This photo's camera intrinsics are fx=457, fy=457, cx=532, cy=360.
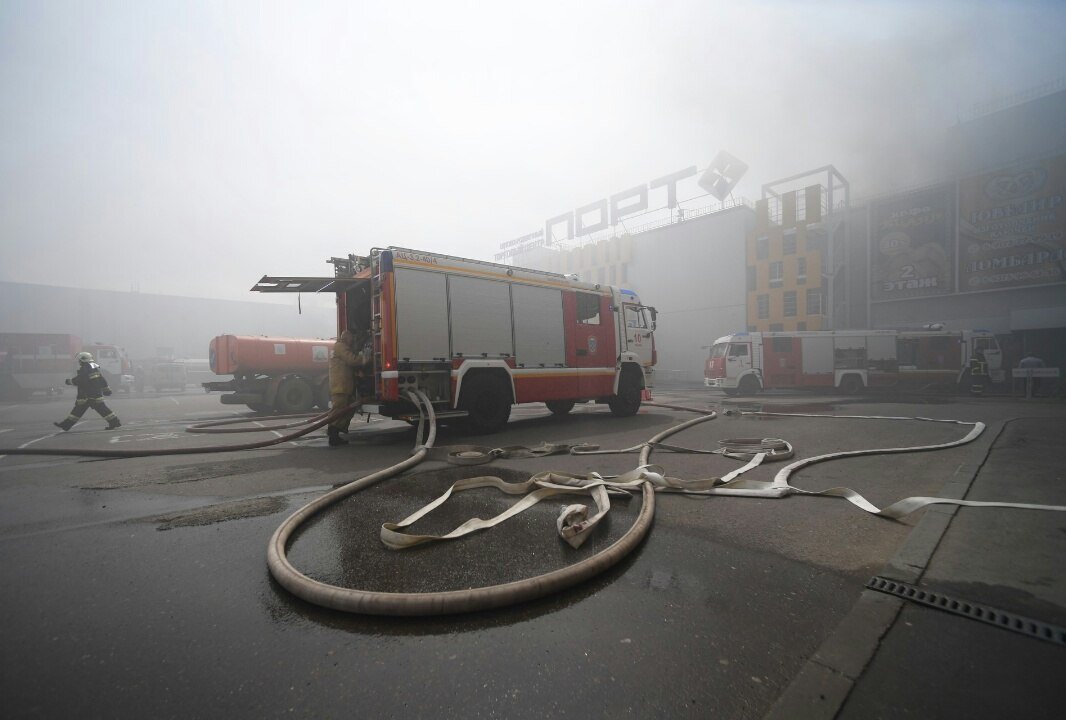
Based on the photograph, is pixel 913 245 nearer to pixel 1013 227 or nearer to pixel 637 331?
pixel 1013 227

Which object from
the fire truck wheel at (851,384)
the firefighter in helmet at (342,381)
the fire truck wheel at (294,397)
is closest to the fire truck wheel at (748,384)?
the fire truck wheel at (851,384)

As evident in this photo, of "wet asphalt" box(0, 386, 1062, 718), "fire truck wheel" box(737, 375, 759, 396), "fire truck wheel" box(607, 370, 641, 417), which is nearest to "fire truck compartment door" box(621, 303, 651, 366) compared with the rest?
"fire truck wheel" box(607, 370, 641, 417)

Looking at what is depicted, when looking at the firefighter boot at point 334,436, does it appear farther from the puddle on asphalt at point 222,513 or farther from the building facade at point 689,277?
the building facade at point 689,277

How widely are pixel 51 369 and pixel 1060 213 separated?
5666 cm

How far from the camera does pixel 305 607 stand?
7.32 ft

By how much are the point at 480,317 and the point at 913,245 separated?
34.5 m

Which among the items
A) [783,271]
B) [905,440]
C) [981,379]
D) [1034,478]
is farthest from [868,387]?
[1034,478]

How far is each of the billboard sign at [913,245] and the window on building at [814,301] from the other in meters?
3.83

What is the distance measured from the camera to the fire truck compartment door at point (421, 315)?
7.17m

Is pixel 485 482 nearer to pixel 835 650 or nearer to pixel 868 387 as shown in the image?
pixel 835 650

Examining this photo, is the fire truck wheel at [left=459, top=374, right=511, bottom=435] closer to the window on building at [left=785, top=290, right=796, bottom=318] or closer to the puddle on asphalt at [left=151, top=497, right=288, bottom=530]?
the puddle on asphalt at [left=151, top=497, right=288, bottom=530]

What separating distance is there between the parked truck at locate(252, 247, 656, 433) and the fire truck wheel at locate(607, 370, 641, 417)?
0.15 ft

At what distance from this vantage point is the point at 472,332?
26.2 feet

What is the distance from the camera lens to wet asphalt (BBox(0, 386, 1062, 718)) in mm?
1597
